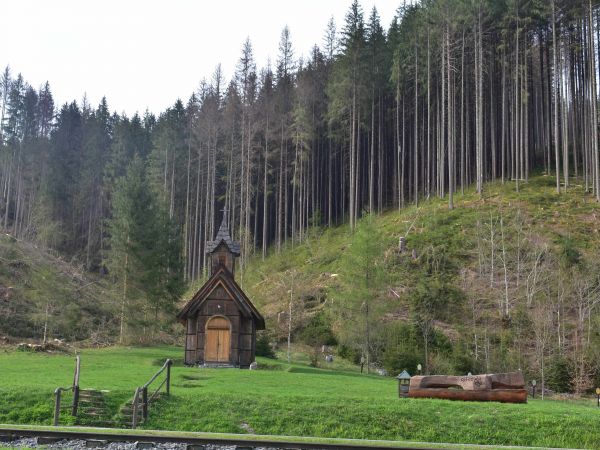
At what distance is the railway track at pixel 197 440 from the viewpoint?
47.1 feet

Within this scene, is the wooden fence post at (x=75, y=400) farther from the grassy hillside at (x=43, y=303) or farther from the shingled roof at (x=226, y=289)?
the grassy hillside at (x=43, y=303)

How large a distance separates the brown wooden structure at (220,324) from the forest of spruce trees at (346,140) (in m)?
11.8

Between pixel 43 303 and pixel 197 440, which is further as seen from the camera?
pixel 43 303

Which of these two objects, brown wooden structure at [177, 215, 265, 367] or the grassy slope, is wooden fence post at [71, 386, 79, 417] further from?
the grassy slope

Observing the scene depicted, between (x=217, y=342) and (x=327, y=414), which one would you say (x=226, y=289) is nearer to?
(x=217, y=342)

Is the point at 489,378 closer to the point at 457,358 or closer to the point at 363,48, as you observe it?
the point at 457,358

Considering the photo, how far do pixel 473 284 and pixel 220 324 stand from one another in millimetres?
17965

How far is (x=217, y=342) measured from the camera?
3547cm

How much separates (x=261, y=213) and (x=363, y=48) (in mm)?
23807

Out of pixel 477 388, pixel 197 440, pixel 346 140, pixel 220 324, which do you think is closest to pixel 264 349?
pixel 220 324

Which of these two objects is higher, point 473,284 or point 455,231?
point 455,231

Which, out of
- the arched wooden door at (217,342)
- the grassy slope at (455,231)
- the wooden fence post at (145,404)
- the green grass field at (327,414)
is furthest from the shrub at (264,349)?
the wooden fence post at (145,404)

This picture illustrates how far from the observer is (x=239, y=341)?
35.6m

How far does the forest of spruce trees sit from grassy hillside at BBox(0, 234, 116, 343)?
4006mm
